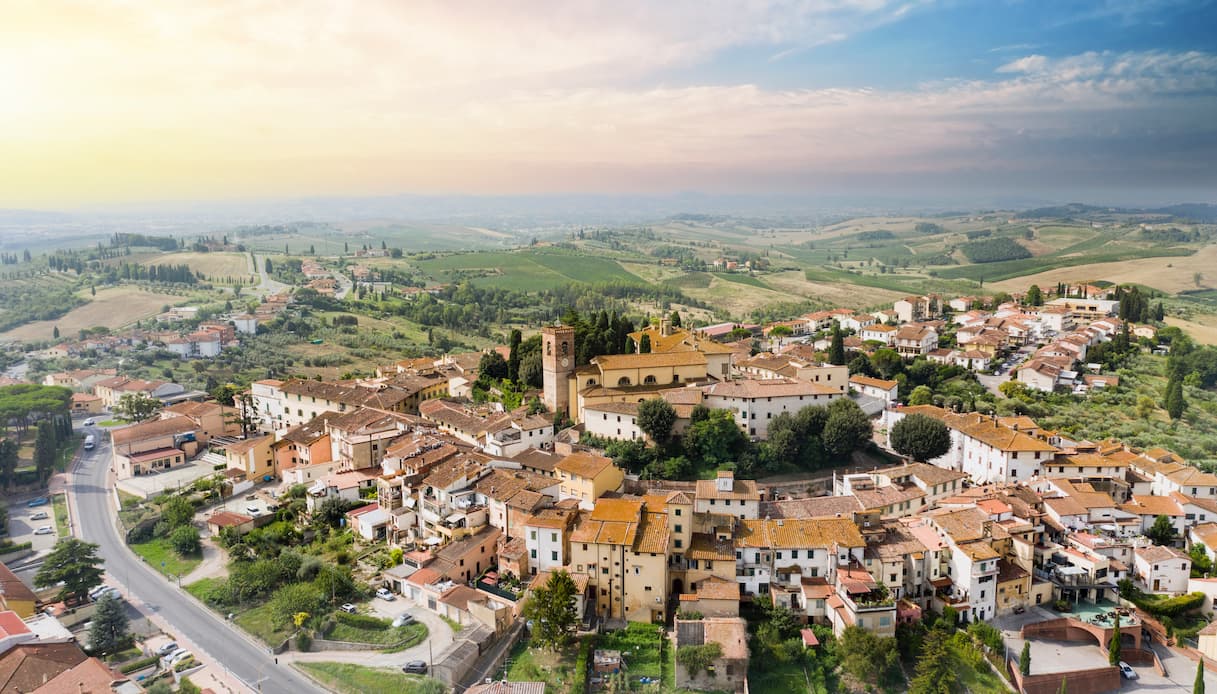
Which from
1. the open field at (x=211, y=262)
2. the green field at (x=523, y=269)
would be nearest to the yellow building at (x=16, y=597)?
the green field at (x=523, y=269)

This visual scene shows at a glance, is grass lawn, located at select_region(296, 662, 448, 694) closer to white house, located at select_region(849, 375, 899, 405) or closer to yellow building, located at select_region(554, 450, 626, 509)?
yellow building, located at select_region(554, 450, 626, 509)

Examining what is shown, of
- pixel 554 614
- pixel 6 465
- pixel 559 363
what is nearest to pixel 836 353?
pixel 559 363

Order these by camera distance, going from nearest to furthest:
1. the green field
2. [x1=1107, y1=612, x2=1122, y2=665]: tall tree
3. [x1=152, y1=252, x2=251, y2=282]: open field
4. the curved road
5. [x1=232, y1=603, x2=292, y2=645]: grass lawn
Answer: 1. the curved road
2. [x1=1107, y1=612, x2=1122, y2=665]: tall tree
3. [x1=232, y1=603, x2=292, y2=645]: grass lawn
4. the green field
5. [x1=152, y1=252, x2=251, y2=282]: open field

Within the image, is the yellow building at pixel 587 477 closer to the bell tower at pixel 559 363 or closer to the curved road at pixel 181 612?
the bell tower at pixel 559 363

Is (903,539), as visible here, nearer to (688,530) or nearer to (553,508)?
(688,530)

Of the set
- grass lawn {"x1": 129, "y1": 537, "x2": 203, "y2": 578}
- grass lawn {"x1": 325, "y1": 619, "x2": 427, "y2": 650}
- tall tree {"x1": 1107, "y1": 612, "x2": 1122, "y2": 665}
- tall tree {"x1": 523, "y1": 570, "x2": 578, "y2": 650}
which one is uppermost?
tall tree {"x1": 523, "y1": 570, "x2": 578, "y2": 650}

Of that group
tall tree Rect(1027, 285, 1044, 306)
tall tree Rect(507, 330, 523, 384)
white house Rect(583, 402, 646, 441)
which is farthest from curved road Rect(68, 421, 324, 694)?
tall tree Rect(1027, 285, 1044, 306)

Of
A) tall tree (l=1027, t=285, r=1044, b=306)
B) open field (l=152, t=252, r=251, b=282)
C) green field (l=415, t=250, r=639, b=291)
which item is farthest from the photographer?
open field (l=152, t=252, r=251, b=282)
